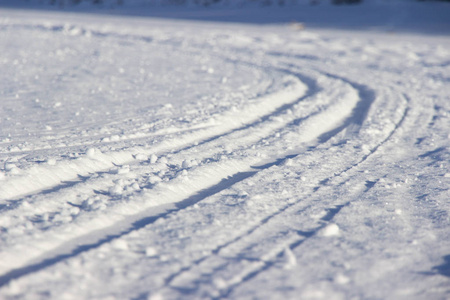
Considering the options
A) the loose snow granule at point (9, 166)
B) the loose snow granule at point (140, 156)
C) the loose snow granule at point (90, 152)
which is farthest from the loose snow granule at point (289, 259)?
the loose snow granule at point (9, 166)

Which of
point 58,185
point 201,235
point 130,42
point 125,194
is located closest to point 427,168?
point 201,235

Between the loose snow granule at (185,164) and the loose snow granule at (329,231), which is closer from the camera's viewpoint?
the loose snow granule at (329,231)

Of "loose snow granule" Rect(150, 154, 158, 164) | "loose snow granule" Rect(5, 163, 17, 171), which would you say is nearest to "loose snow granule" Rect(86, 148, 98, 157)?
"loose snow granule" Rect(150, 154, 158, 164)

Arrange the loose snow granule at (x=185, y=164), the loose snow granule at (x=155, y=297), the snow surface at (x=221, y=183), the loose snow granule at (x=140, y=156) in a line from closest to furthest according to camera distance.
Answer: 1. the loose snow granule at (x=155, y=297)
2. the snow surface at (x=221, y=183)
3. the loose snow granule at (x=185, y=164)
4. the loose snow granule at (x=140, y=156)

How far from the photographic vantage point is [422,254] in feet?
8.80

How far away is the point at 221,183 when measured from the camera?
364 centimetres

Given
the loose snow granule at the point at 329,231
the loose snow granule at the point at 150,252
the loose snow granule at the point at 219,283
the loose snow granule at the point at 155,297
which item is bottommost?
the loose snow granule at the point at 155,297

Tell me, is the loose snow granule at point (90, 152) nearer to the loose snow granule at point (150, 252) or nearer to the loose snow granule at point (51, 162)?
the loose snow granule at point (51, 162)

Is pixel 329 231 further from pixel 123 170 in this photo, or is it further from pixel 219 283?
pixel 123 170

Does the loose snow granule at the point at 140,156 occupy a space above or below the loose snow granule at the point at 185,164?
above

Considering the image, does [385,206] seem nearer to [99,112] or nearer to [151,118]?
[151,118]

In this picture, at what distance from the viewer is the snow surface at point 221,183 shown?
7.91 ft

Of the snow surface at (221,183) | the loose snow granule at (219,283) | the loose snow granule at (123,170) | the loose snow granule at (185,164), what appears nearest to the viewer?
the loose snow granule at (219,283)

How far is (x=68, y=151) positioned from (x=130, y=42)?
26.9ft
